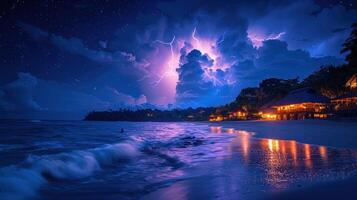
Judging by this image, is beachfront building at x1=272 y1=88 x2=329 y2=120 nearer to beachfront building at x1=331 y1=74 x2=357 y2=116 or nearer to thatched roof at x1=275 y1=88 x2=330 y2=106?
thatched roof at x1=275 y1=88 x2=330 y2=106

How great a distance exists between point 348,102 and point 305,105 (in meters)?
10.1

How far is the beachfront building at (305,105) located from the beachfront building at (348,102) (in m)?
3.97

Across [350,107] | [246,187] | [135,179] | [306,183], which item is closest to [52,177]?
[135,179]

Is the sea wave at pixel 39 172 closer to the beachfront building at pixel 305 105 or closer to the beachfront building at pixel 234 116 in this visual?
the beachfront building at pixel 305 105

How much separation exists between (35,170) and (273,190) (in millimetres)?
5594

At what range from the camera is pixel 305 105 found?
44.4m

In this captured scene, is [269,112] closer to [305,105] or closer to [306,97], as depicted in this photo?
[305,105]

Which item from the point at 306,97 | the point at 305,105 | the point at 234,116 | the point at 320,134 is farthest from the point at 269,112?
the point at 320,134

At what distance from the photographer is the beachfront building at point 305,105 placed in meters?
42.9

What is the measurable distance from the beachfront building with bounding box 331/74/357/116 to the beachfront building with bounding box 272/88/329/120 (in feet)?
13.0

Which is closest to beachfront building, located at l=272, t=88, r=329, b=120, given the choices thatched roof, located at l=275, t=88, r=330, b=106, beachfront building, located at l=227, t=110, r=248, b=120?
thatched roof, located at l=275, t=88, r=330, b=106

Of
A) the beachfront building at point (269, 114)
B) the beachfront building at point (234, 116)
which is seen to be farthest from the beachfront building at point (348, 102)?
the beachfront building at point (234, 116)

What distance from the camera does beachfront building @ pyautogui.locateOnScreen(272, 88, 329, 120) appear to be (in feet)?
141

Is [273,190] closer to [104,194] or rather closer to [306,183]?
[306,183]
